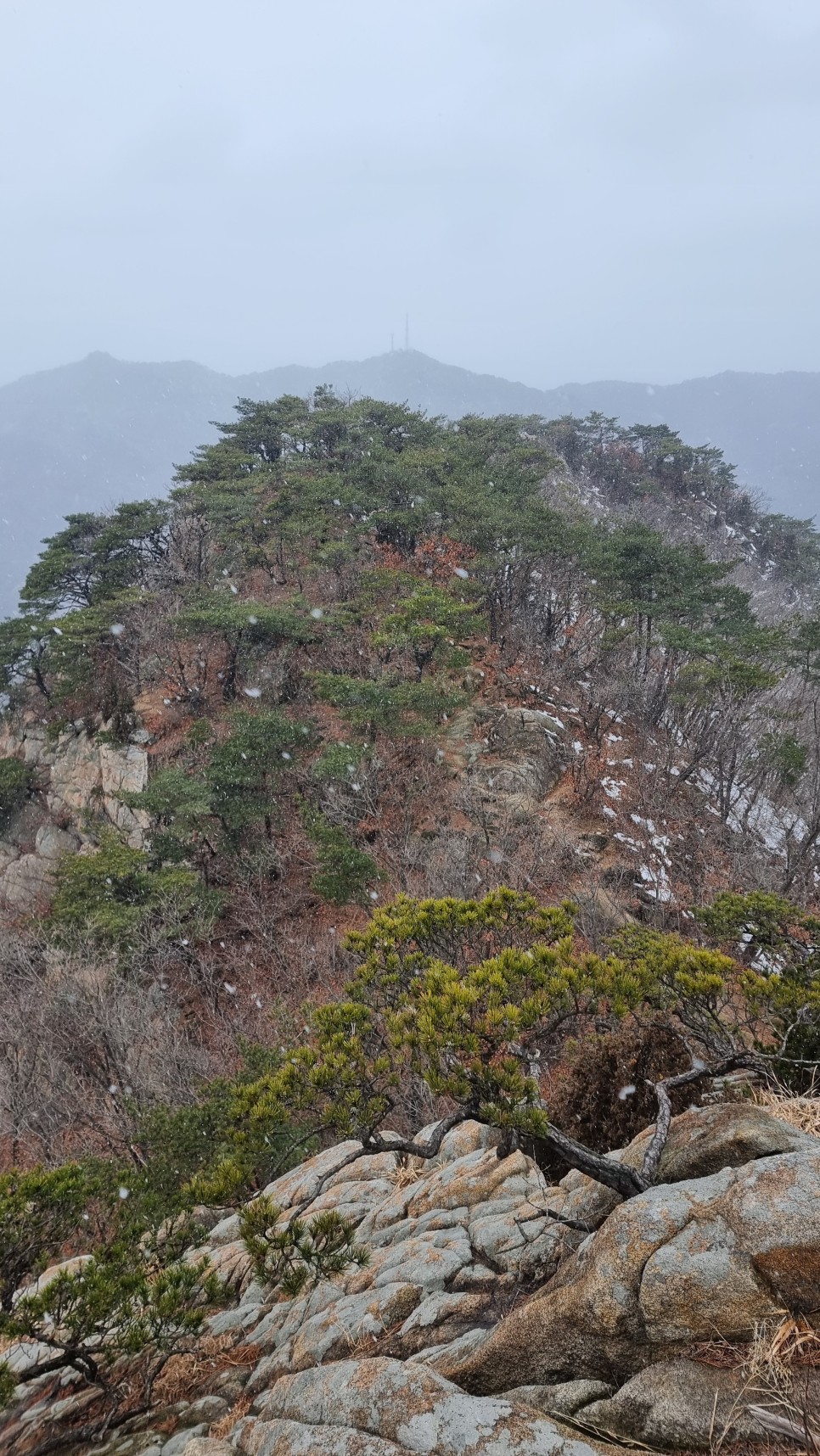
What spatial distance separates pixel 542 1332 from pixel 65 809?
2006 cm

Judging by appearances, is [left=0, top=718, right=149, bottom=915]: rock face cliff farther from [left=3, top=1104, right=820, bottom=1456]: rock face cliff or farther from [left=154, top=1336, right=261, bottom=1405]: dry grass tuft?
[left=3, top=1104, right=820, bottom=1456]: rock face cliff

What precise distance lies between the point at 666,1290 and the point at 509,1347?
95cm

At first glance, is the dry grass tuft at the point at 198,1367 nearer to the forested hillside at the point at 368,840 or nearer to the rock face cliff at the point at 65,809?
the forested hillside at the point at 368,840

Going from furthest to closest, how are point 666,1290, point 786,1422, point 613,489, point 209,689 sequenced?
point 613,489, point 209,689, point 666,1290, point 786,1422

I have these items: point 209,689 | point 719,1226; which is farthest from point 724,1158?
point 209,689

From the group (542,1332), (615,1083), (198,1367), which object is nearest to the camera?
(542,1332)

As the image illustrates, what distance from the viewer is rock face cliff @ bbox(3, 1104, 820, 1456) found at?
237cm

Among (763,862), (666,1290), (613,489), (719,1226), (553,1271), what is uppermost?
(613,489)

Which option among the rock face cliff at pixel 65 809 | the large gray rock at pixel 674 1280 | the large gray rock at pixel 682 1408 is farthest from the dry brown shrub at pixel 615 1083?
the rock face cliff at pixel 65 809

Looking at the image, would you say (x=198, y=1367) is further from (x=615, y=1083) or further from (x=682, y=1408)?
(x=682, y=1408)

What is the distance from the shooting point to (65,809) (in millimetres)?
19500

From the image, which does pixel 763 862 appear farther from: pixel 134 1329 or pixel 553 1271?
pixel 134 1329

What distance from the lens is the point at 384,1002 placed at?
14.2 ft

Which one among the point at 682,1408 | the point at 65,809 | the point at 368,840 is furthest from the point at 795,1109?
the point at 65,809
